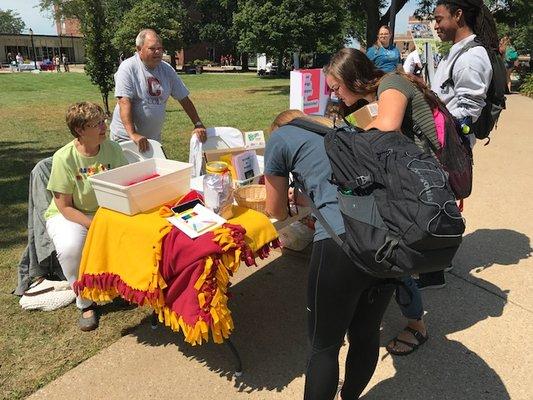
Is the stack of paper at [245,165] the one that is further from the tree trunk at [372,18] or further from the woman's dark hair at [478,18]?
the tree trunk at [372,18]

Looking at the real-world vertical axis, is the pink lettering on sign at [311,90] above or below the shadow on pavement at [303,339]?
above

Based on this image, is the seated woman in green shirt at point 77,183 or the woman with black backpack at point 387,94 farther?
the seated woman in green shirt at point 77,183

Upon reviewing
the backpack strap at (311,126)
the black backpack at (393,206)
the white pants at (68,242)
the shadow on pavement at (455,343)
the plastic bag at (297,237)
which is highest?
the backpack strap at (311,126)

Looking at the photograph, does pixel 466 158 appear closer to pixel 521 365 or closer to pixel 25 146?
pixel 521 365

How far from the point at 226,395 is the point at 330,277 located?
3.74ft

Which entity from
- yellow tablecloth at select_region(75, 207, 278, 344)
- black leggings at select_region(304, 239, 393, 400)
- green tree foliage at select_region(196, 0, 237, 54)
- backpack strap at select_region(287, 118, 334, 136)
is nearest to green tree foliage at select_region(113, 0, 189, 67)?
green tree foliage at select_region(196, 0, 237, 54)

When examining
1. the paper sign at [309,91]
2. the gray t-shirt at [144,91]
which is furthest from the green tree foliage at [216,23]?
the gray t-shirt at [144,91]

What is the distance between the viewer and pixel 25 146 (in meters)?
8.77

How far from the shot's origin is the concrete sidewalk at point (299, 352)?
247cm

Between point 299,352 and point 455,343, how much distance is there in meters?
0.99

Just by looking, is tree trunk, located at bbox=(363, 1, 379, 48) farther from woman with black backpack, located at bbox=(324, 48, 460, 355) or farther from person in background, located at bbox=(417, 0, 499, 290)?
woman with black backpack, located at bbox=(324, 48, 460, 355)

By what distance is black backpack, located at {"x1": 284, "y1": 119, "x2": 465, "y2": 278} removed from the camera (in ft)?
4.78

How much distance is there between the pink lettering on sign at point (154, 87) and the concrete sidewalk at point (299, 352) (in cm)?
177

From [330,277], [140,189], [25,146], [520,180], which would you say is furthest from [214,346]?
[25,146]
